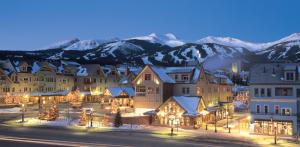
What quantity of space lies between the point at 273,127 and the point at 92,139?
75.8ft

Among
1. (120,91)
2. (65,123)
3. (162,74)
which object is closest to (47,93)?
(120,91)

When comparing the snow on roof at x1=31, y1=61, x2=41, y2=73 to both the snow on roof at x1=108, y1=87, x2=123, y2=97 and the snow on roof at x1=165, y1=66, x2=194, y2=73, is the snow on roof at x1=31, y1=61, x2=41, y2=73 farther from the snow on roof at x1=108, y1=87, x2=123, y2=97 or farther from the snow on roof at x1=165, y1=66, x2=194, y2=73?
the snow on roof at x1=165, y1=66, x2=194, y2=73

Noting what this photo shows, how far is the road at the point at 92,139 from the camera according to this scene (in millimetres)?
38531

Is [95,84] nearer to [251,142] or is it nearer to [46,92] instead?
[46,92]

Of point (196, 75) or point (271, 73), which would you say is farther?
point (196, 75)

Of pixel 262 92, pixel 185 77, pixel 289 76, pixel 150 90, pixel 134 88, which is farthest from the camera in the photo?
pixel 134 88

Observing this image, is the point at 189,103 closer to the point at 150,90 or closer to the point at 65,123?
the point at 150,90

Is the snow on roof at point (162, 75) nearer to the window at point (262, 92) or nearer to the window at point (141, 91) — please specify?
the window at point (141, 91)

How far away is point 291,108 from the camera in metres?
47.5

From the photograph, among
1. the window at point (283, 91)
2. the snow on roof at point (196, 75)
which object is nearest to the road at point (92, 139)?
the window at point (283, 91)

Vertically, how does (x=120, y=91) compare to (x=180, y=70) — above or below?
below

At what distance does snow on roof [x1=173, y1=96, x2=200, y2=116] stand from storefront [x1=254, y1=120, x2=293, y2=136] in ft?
31.5

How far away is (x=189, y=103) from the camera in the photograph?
5719 centimetres

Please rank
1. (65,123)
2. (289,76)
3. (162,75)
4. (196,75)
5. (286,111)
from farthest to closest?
(162,75), (196,75), (65,123), (289,76), (286,111)
